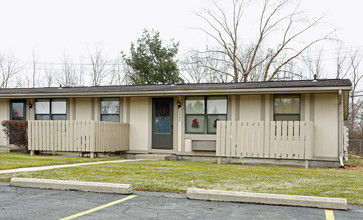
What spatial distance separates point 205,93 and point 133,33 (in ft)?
88.1

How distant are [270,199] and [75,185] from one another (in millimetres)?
3538

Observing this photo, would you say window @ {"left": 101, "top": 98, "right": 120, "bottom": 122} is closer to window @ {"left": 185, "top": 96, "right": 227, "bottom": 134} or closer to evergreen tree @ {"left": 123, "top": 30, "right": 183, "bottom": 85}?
window @ {"left": 185, "top": 96, "right": 227, "bottom": 134}

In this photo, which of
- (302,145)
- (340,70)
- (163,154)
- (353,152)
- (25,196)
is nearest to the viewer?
(25,196)

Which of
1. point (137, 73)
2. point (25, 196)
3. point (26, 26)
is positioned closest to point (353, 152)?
point (137, 73)

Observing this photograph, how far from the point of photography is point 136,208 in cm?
564

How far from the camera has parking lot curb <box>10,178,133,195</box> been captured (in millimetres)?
6793

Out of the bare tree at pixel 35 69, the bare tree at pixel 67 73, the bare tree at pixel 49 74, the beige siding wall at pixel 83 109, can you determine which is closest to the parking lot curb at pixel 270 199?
the beige siding wall at pixel 83 109

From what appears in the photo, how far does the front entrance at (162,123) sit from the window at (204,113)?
28.8 inches

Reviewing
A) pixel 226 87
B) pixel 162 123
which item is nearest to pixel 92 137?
pixel 162 123

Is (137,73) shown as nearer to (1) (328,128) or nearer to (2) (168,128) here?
(2) (168,128)

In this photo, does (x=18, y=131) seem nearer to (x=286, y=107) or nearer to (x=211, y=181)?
(x=211, y=181)

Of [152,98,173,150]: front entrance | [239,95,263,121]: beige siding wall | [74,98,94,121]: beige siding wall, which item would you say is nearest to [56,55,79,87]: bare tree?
[74,98,94,121]: beige siding wall

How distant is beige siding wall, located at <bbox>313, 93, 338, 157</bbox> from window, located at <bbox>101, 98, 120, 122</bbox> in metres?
7.77

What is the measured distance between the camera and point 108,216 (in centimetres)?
510
